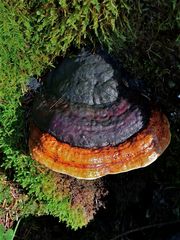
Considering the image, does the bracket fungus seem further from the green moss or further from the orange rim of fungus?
the green moss

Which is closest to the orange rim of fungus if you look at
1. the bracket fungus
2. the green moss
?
the bracket fungus

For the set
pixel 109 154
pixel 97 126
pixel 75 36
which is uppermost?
pixel 75 36

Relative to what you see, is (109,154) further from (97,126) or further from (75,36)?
(75,36)

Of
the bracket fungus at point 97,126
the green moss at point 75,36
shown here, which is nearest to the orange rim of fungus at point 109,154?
the bracket fungus at point 97,126

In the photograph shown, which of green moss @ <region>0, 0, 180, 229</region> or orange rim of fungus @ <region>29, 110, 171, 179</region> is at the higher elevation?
green moss @ <region>0, 0, 180, 229</region>

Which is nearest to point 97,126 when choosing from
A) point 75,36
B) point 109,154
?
point 109,154

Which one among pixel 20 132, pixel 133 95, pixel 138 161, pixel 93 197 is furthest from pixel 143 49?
pixel 93 197

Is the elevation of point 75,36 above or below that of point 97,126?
above

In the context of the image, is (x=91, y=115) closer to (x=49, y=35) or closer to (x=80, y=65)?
(x=80, y=65)
